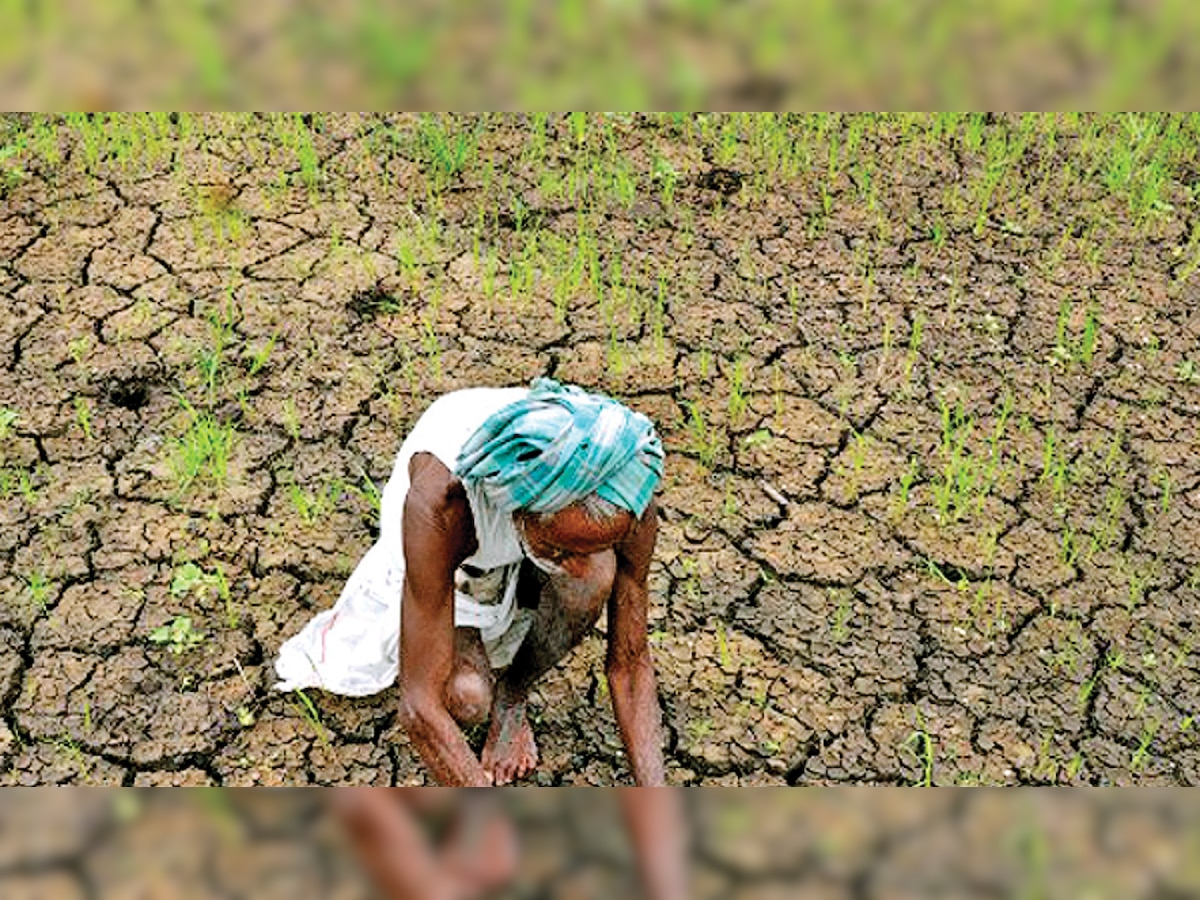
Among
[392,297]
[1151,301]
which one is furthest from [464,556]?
[1151,301]

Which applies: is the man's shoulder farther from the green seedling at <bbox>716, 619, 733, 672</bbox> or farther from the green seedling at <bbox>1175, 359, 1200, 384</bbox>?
the green seedling at <bbox>1175, 359, 1200, 384</bbox>

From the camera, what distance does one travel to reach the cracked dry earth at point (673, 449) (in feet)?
9.00

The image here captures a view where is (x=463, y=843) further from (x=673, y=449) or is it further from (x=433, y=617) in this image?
(x=673, y=449)

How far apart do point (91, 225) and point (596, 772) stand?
89.1 inches

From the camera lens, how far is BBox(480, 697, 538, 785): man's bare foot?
102 inches

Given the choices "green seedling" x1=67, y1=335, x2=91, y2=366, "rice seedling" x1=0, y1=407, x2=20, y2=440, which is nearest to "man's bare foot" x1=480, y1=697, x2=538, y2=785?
"rice seedling" x1=0, y1=407, x2=20, y2=440

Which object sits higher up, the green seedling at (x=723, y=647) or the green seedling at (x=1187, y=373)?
the green seedling at (x=1187, y=373)

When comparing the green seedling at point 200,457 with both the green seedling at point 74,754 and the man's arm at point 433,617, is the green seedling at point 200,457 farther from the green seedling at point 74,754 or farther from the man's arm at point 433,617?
the man's arm at point 433,617

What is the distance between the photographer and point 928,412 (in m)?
3.54

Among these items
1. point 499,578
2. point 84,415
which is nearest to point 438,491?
point 499,578

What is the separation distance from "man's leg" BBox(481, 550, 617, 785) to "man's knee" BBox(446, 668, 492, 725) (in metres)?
0.12

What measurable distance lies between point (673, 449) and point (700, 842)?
2853 millimetres

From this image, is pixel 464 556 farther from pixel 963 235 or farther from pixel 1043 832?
pixel 963 235

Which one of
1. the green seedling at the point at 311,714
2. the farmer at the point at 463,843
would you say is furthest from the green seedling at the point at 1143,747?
the farmer at the point at 463,843
